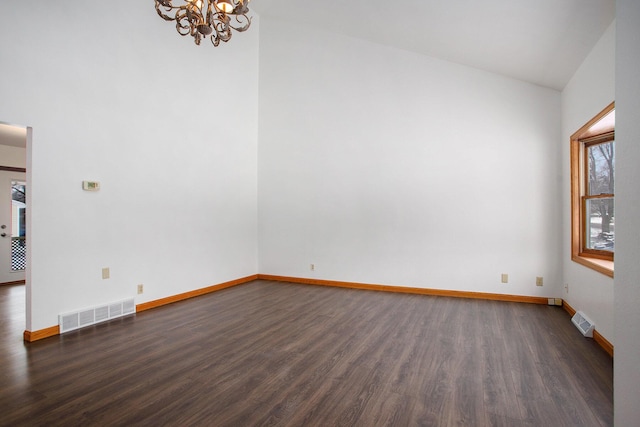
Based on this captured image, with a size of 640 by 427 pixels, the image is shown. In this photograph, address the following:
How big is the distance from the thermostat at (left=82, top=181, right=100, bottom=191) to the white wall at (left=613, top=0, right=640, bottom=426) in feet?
14.5

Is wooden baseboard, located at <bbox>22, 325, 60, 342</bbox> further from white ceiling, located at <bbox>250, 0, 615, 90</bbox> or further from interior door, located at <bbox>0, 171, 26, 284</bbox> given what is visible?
white ceiling, located at <bbox>250, 0, 615, 90</bbox>

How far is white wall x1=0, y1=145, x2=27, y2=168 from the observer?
615cm

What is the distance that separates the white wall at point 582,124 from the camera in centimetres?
288

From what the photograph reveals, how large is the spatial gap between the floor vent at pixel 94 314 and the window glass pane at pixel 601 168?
550 centimetres

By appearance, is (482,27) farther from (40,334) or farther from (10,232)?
(10,232)

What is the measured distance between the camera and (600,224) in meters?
3.59

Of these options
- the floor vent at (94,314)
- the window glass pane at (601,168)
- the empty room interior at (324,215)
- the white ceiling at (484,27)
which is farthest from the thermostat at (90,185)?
the window glass pane at (601,168)

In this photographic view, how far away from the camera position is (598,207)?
3.62m

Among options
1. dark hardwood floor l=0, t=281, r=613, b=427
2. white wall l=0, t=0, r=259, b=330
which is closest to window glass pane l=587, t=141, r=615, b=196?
dark hardwood floor l=0, t=281, r=613, b=427

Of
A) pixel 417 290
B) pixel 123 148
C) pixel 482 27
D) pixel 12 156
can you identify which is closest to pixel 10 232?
pixel 12 156

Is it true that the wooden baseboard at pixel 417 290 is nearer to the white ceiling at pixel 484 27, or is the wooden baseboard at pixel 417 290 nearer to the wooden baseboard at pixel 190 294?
the wooden baseboard at pixel 190 294

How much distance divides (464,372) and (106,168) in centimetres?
415

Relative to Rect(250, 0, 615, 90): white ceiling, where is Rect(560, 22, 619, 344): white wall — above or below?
below

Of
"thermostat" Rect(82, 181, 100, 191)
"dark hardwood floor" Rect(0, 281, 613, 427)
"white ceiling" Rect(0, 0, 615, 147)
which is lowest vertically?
"dark hardwood floor" Rect(0, 281, 613, 427)
